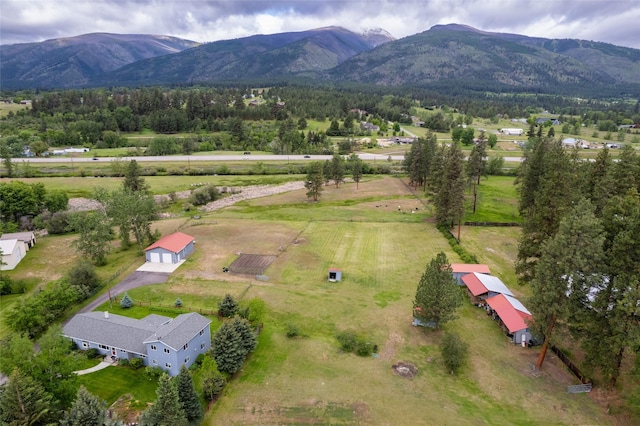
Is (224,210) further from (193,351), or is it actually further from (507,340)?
(507,340)

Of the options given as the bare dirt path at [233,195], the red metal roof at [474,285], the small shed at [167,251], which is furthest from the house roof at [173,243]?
the red metal roof at [474,285]

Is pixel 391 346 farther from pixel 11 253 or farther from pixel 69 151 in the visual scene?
pixel 69 151

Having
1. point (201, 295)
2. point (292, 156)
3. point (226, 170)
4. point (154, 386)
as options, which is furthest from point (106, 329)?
point (292, 156)

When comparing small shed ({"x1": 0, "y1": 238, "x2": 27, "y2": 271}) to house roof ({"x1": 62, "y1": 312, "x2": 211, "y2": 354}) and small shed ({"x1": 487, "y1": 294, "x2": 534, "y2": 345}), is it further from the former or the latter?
small shed ({"x1": 487, "y1": 294, "x2": 534, "y2": 345})

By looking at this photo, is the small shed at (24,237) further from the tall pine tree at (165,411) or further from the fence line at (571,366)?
the fence line at (571,366)

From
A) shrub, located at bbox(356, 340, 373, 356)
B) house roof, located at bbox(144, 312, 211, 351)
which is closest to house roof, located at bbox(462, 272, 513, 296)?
shrub, located at bbox(356, 340, 373, 356)

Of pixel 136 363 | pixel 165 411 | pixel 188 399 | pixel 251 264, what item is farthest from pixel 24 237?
pixel 165 411

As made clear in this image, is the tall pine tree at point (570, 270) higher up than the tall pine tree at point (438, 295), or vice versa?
the tall pine tree at point (570, 270)
